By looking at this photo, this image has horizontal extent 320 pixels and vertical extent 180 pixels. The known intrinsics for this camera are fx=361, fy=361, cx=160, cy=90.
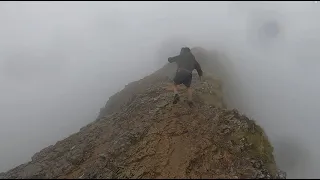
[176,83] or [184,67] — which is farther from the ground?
[184,67]

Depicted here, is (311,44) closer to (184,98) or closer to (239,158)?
(184,98)

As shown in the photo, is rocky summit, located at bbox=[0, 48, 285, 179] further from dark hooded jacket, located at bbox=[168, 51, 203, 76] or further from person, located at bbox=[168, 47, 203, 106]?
dark hooded jacket, located at bbox=[168, 51, 203, 76]

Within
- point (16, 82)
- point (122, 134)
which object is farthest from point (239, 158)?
point (16, 82)

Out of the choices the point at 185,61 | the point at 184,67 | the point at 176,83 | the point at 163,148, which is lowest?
the point at 163,148

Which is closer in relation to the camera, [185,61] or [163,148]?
[163,148]

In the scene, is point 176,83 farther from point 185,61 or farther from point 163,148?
point 163,148

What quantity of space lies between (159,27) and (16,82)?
28.2 metres

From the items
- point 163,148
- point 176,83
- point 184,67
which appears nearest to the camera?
point 163,148

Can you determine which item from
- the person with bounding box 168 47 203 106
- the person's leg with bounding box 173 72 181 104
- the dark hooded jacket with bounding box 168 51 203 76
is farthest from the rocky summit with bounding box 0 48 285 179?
the dark hooded jacket with bounding box 168 51 203 76

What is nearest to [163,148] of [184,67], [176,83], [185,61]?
[176,83]

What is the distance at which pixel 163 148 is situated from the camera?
1099cm

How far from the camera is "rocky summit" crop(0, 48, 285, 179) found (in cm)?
1003

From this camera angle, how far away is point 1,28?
72.9 meters

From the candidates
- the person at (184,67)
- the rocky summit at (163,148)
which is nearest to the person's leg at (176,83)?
the person at (184,67)
